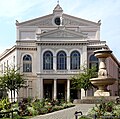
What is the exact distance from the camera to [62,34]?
231 ft

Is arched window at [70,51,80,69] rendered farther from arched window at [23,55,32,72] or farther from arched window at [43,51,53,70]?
arched window at [23,55,32,72]

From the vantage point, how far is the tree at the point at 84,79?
63.1 meters

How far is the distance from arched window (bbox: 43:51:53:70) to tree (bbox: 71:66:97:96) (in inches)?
209

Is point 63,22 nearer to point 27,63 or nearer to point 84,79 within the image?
point 27,63

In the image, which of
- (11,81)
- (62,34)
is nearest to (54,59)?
(62,34)

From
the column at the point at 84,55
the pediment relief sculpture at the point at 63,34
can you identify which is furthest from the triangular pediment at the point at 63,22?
the column at the point at 84,55

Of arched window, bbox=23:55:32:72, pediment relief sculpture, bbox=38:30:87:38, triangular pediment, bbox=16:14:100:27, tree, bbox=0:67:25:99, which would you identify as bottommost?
tree, bbox=0:67:25:99

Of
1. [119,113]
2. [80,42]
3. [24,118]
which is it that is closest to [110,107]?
[119,113]

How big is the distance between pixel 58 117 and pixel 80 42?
151 ft

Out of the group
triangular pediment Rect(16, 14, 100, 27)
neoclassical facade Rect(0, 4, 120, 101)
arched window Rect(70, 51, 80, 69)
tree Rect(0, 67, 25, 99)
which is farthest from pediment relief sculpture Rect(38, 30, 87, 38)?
tree Rect(0, 67, 25, 99)

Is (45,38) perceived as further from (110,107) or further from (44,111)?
(110,107)

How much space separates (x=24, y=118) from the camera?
24.1m

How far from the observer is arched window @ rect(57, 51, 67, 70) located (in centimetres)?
6972

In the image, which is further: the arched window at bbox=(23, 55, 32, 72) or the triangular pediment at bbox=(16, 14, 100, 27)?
the triangular pediment at bbox=(16, 14, 100, 27)
